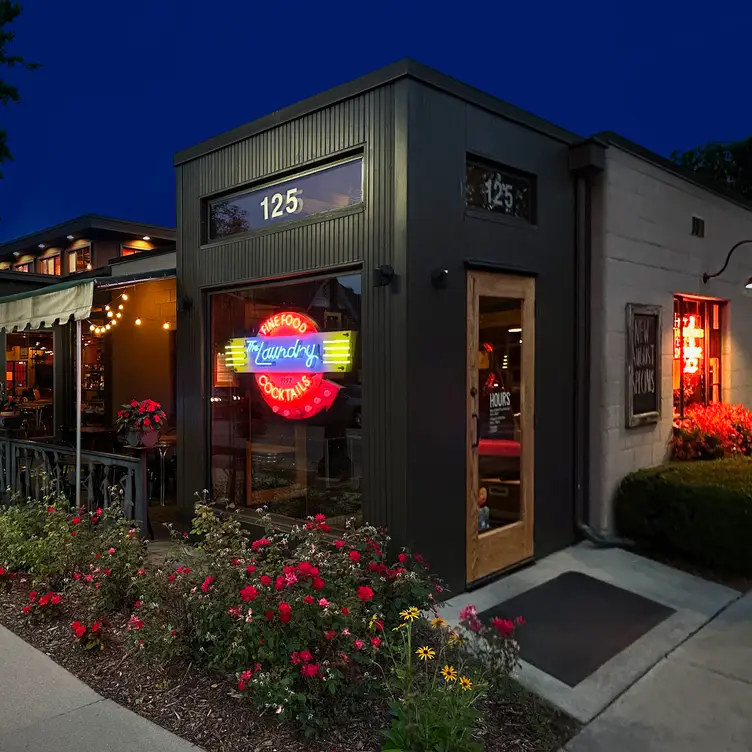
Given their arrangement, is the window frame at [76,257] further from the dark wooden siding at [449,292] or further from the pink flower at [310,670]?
the pink flower at [310,670]

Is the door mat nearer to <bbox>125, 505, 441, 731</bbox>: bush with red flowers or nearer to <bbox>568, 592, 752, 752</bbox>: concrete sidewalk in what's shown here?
<bbox>568, 592, 752, 752</bbox>: concrete sidewalk

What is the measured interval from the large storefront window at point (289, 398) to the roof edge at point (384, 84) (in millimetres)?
1319

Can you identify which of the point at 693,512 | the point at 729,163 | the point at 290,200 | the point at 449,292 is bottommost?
the point at 693,512

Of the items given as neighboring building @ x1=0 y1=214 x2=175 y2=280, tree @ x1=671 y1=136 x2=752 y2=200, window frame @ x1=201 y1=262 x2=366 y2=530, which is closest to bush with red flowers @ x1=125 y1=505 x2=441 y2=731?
window frame @ x1=201 y1=262 x2=366 y2=530

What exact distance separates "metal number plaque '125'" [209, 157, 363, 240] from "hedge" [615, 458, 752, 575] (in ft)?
11.7

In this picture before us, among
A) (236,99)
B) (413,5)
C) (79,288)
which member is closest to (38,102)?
(236,99)

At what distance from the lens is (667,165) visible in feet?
21.6

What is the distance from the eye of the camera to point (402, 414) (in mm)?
4328

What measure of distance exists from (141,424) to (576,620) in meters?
4.02

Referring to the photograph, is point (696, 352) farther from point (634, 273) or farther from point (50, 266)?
point (50, 266)

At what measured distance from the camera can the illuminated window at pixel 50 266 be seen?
18781 millimetres

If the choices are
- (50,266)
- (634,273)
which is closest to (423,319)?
(634,273)

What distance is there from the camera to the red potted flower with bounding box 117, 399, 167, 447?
5934 millimetres

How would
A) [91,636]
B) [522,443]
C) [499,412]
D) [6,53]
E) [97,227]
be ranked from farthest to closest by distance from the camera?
[97,227] → [6,53] → [522,443] → [499,412] → [91,636]
